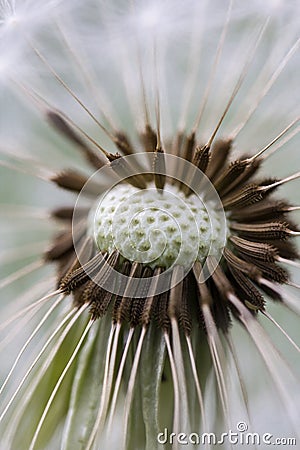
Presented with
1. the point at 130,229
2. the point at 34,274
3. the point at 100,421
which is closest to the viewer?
the point at 100,421

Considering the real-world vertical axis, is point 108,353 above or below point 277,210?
below

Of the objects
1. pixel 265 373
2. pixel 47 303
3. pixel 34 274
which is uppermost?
pixel 34 274

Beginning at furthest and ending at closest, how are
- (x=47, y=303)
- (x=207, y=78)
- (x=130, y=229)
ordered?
(x=207, y=78)
(x=47, y=303)
(x=130, y=229)

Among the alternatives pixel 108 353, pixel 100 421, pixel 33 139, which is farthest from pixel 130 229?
pixel 33 139

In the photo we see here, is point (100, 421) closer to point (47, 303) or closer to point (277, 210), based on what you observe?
point (47, 303)

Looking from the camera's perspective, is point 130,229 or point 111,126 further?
point 111,126
